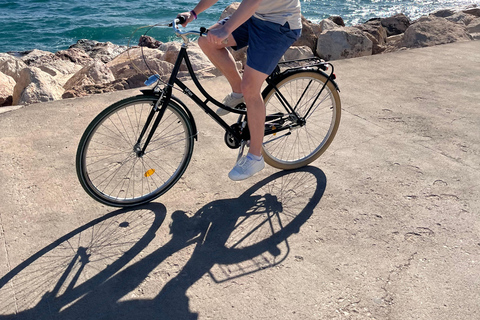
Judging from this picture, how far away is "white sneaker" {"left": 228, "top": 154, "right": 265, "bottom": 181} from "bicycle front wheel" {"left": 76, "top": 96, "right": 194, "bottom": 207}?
0.36 m

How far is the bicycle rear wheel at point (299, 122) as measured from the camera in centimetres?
384

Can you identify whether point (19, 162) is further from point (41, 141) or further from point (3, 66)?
point (3, 66)

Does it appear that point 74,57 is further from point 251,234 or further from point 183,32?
point 251,234

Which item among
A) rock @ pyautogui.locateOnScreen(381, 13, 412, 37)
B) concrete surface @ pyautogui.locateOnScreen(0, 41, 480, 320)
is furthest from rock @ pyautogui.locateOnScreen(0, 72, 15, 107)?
rock @ pyautogui.locateOnScreen(381, 13, 412, 37)

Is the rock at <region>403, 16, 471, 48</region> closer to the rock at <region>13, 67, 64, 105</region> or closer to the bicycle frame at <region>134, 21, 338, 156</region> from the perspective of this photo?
the bicycle frame at <region>134, 21, 338, 156</region>

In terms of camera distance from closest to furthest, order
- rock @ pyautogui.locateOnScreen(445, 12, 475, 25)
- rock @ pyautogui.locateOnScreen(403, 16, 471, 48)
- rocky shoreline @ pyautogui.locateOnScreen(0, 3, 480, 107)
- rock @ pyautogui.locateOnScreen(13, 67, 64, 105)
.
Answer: rock @ pyautogui.locateOnScreen(13, 67, 64, 105), rocky shoreline @ pyautogui.locateOnScreen(0, 3, 480, 107), rock @ pyautogui.locateOnScreen(403, 16, 471, 48), rock @ pyautogui.locateOnScreen(445, 12, 475, 25)

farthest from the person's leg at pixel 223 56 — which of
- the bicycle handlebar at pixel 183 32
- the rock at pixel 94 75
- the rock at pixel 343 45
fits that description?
the rock at pixel 343 45

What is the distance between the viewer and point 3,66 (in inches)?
303

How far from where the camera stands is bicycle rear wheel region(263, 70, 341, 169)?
12.6 ft

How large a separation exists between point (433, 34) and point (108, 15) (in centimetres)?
2011

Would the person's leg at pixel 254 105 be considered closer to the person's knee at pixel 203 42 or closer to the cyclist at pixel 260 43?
the cyclist at pixel 260 43

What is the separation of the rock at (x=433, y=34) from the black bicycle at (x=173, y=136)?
5220 millimetres

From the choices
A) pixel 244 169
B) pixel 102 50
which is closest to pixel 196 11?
pixel 244 169

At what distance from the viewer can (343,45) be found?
9.06 meters
